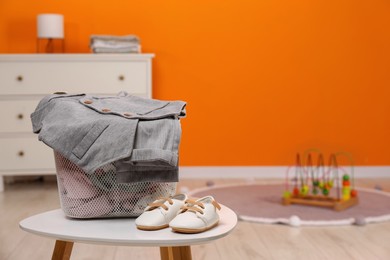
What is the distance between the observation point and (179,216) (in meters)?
1.22

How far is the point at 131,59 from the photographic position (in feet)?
12.4

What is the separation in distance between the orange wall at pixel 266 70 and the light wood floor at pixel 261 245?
1.41 meters

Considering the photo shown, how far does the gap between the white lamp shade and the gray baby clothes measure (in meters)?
2.58

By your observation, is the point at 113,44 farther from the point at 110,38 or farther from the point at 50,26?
the point at 50,26

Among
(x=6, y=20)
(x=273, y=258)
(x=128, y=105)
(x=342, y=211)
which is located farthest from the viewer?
(x=6, y=20)

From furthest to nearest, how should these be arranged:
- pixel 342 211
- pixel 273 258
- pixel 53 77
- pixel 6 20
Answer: pixel 6 20
pixel 53 77
pixel 342 211
pixel 273 258

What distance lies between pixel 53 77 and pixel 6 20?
2.17ft

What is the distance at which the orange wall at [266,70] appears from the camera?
13.9ft

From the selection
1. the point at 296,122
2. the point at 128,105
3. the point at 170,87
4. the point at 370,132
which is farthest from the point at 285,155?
the point at 128,105

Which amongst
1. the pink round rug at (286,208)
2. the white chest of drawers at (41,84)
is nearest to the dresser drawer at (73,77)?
the white chest of drawers at (41,84)

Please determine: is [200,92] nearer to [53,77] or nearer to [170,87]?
[170,87]

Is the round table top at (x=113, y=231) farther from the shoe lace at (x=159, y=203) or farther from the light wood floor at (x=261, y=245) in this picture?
the light wood floor at (x=261, y=245)

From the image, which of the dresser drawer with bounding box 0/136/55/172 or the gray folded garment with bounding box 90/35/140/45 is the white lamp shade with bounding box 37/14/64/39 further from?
the dresser drawer with bounding box 0/136/55/172

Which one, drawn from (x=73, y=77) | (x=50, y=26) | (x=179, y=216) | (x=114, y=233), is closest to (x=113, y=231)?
(x=114, y=233)
